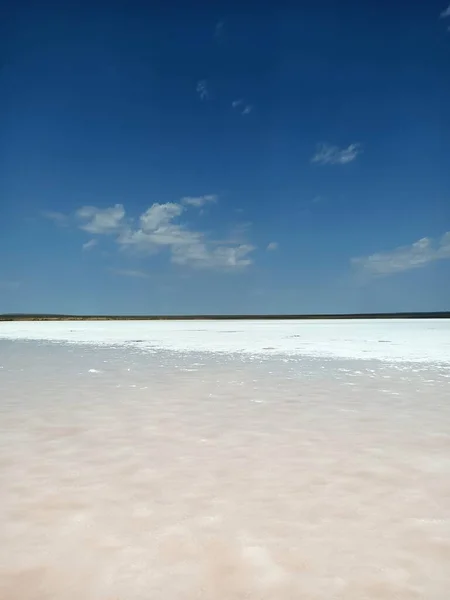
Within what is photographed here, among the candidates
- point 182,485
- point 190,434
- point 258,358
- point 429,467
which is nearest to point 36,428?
point 190,434

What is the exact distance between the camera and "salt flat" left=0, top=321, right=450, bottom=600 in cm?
251

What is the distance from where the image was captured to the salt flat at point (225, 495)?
251 centimetres

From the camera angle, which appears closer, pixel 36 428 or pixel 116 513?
pixel 116 513

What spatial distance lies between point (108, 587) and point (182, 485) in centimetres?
139

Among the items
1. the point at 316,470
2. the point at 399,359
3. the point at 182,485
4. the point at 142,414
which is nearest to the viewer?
the point at 182,485

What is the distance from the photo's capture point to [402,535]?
2.95m

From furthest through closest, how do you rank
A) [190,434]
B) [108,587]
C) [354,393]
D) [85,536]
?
[354,393]
[190,434]
[85,536]
[108,587]

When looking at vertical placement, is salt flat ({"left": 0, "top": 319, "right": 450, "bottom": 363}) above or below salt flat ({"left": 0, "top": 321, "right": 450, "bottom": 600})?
→ above

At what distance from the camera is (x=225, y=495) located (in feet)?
11.7

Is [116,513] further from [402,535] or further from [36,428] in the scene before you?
[36,428]

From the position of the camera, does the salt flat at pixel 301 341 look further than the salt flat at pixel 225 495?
Yes

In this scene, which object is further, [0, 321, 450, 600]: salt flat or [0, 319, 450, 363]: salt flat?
[0, 319, 450, 363]: salt flat

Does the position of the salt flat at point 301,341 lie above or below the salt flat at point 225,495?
above

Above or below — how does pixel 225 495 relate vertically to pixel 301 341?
below
